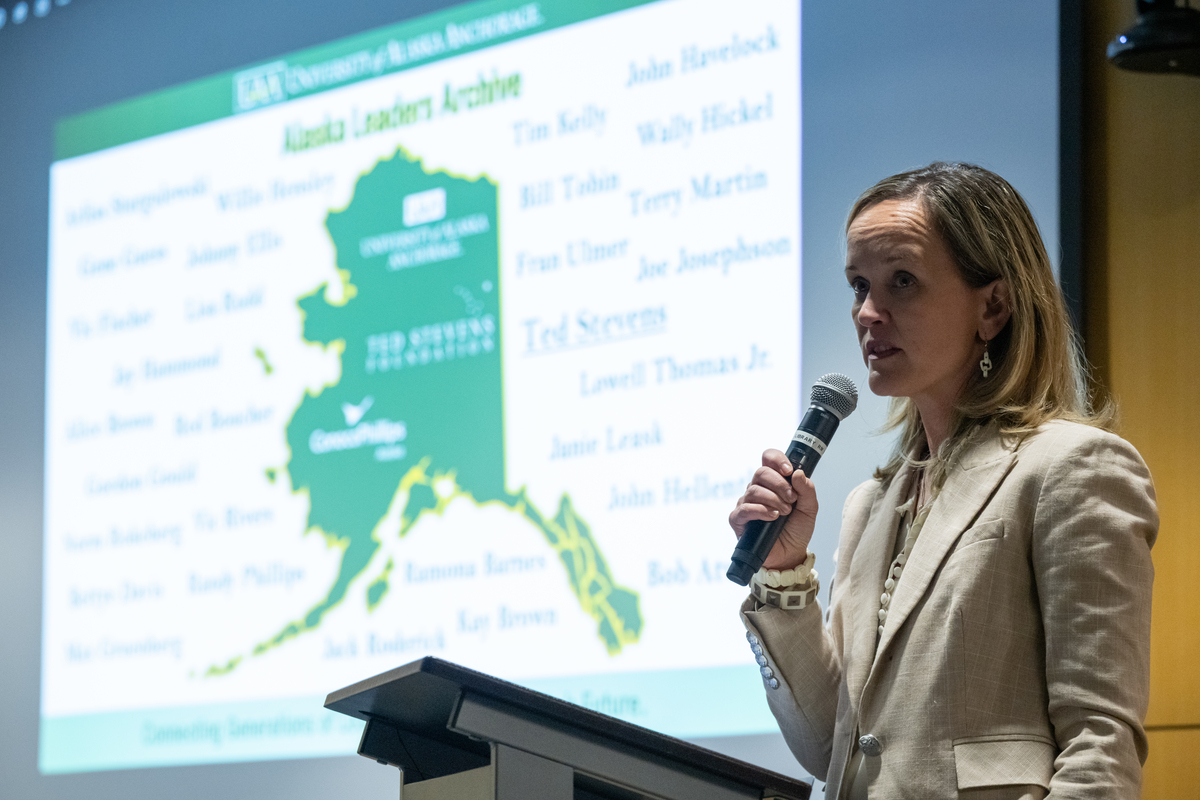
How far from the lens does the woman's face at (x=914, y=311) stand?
1.64 metres

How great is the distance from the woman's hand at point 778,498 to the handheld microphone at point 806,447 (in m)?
0.02

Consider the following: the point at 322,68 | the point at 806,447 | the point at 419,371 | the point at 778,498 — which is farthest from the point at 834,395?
the point at 322,68

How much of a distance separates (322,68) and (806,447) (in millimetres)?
2658

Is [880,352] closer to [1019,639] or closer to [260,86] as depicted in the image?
[1019,639]

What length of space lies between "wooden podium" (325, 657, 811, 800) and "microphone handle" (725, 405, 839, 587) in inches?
9.3

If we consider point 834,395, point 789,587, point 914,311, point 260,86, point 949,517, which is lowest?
point 789,587

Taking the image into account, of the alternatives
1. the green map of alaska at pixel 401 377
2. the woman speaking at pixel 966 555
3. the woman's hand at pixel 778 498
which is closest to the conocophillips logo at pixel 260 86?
the green map of alaska at pixel 401 377

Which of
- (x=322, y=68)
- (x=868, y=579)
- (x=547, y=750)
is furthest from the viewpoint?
(x=322, y=68)

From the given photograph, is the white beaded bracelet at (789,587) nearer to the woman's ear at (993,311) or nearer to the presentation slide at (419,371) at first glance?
A: the woman's ear at (993,311)

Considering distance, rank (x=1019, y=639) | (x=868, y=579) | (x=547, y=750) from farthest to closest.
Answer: (x=868, y=579), (x=1019, y=639), (x=547, y=750)

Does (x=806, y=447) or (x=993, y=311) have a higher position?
(x=993, y=311)

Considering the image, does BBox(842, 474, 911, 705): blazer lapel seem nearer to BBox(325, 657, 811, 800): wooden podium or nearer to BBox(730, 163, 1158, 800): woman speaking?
BBox(730, 163, 1158, 800): woman speaking

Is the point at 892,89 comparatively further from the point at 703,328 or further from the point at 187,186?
the point at 187,186

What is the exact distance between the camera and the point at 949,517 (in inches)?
62.5
